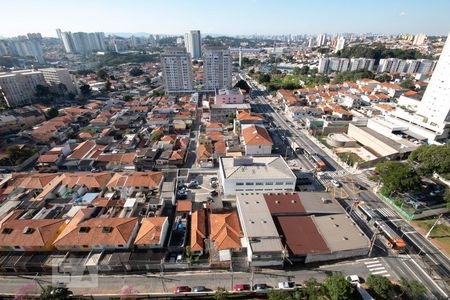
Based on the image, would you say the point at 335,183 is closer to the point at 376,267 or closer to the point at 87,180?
the point at 376,267

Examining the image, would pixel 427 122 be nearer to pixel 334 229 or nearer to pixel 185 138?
pixel 334 229

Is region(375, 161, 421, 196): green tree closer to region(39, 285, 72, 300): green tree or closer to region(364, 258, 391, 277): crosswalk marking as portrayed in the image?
region(364, 258, 391, 277): crosswalk marking

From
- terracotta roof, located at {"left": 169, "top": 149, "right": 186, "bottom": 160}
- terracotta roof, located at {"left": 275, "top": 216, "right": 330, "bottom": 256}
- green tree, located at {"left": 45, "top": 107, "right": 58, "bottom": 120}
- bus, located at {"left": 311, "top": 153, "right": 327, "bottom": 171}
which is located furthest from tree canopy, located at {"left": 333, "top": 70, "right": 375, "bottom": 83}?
green tree, located at {"left": 45, "top": 107, "right": 58, "bottom": 120}

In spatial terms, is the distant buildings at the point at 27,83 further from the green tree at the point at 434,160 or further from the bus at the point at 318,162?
the green tree at the point at 434,160

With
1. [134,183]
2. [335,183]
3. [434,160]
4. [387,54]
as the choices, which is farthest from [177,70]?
[387,54]

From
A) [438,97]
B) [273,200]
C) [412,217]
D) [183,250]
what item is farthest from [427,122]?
[183,250]

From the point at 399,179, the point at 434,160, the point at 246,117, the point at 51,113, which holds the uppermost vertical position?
the point at 434,160

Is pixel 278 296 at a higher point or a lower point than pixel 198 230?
higher
